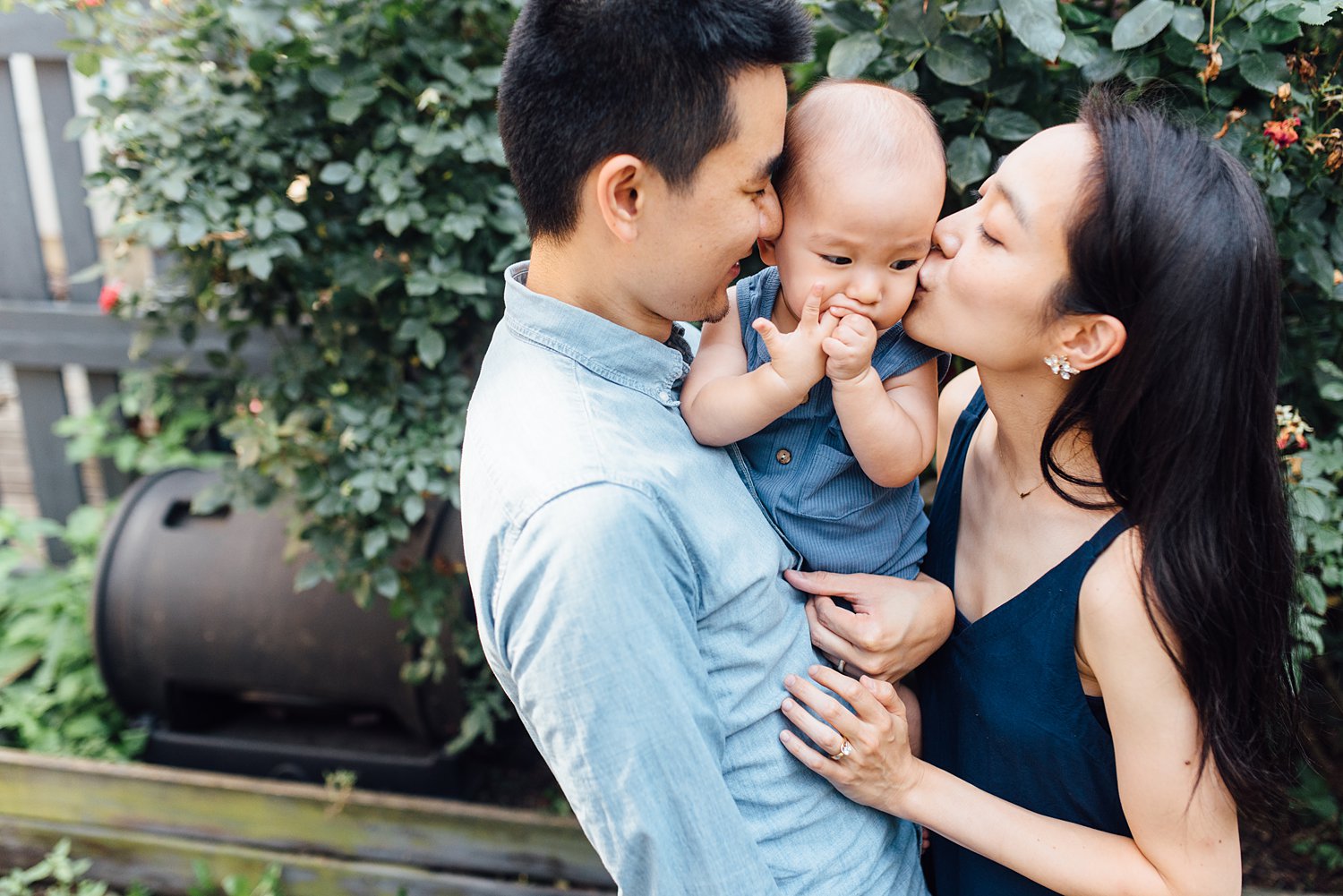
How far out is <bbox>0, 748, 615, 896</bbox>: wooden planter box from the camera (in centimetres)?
293

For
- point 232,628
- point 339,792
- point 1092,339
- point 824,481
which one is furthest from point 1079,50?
point 232,628

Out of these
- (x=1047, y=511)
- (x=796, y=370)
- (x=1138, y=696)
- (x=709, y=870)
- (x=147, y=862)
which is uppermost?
(x=796, y=370)

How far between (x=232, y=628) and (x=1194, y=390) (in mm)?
2828

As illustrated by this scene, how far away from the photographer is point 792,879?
1.47 meters

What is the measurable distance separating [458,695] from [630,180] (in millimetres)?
2098

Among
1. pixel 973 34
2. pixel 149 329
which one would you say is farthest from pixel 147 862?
pixel 973 34

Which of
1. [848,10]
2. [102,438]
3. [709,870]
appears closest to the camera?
[709,870]

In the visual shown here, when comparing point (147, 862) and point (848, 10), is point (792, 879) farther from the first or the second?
point (147, 862)

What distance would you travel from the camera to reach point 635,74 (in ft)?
4.45

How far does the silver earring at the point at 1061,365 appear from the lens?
1.47 m

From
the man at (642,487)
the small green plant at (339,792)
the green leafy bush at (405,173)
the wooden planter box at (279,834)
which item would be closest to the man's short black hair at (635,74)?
the man at (642,487)

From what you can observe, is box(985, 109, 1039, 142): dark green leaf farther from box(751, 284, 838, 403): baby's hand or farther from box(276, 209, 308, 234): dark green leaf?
box(276, 209, 308, 234): dark green leaf

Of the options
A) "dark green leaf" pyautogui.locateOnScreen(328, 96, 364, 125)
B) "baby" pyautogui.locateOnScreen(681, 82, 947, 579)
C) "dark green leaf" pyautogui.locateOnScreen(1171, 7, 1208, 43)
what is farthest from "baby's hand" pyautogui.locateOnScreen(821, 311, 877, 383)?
"dark green leaf" pyautogui.locateOnScreen(328, 96, 364, 125)

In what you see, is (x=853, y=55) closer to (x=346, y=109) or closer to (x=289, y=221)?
(x=346, y=109)
